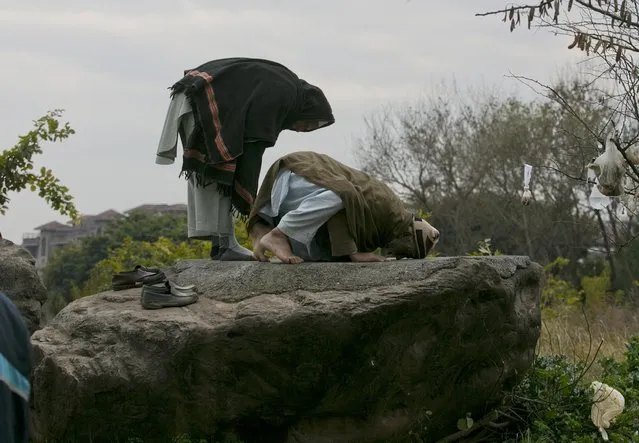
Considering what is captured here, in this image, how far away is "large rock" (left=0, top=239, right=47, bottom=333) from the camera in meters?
7.33

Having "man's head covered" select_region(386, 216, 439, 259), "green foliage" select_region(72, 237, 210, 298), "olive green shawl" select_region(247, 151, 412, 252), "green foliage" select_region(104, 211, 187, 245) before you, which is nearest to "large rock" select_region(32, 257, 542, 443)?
"olive green shawl" select_region(247, 151, 412, 252)

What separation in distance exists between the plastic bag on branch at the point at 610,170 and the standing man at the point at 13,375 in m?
4.07

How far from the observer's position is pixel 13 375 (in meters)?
2.58

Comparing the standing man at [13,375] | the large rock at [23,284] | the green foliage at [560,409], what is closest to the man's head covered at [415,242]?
the green foliage at [560,409]

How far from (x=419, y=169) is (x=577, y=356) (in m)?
19.8

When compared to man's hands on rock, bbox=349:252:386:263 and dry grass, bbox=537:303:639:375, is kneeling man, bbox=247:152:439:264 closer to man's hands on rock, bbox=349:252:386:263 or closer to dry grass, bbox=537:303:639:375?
man's hands on rock, bbox=349:252:386:263

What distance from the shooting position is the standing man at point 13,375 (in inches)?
99.6

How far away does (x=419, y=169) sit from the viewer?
93.3ft

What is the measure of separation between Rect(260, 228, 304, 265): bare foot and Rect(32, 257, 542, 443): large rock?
0.07m

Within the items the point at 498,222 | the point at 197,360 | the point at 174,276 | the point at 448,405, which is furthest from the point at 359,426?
the point at 498,222

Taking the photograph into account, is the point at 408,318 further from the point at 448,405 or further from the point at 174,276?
the point at 174,276

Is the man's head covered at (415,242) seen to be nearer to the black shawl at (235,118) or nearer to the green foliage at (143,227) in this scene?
the black shawl at (235,118)

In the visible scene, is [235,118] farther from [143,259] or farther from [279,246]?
[143,259]

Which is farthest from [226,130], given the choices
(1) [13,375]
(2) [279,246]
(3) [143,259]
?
(3) [143,259]
